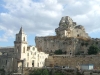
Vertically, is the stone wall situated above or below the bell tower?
below

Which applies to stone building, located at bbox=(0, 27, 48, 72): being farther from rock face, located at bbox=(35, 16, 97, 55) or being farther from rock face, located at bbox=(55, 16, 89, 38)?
rock face, located at bbox=(55, 16, 89, 38)

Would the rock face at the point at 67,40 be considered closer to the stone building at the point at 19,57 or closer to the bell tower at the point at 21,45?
the stone building at the point at 19,57

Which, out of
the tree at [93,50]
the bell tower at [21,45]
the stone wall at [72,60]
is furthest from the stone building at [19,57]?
the tree at [93,50]

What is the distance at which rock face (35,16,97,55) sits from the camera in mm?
69375

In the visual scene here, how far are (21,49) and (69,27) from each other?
2225 cm

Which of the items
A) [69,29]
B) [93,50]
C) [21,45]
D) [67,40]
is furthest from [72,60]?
[69,29]

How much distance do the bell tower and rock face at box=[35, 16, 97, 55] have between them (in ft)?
46.9

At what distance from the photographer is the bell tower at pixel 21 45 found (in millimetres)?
57875

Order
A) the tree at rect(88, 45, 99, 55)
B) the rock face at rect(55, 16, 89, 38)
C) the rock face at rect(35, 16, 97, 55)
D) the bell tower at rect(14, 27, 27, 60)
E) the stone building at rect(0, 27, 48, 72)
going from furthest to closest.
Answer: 1. the rock face at rect(55, 16, 89, 38)
2. the rock face at rect(35, 16, 97, 55)
3. the tree at rect(88, 45, 99, 55)
4. the bell tower at rect(14, 27, 27, 60)
5. the stone building at rect(0, 27, 48, 72)

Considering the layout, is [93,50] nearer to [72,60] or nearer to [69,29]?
[72,60]

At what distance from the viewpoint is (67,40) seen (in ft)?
231

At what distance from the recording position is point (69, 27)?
76.2 m

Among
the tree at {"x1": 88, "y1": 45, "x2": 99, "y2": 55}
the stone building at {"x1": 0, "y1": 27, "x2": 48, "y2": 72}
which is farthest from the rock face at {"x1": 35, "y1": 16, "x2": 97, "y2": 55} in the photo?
the stone building at {"x1": 0, "y1": 27, "x2": 48, "y2": 72}

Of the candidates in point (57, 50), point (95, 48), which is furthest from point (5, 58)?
point (95, 48)
